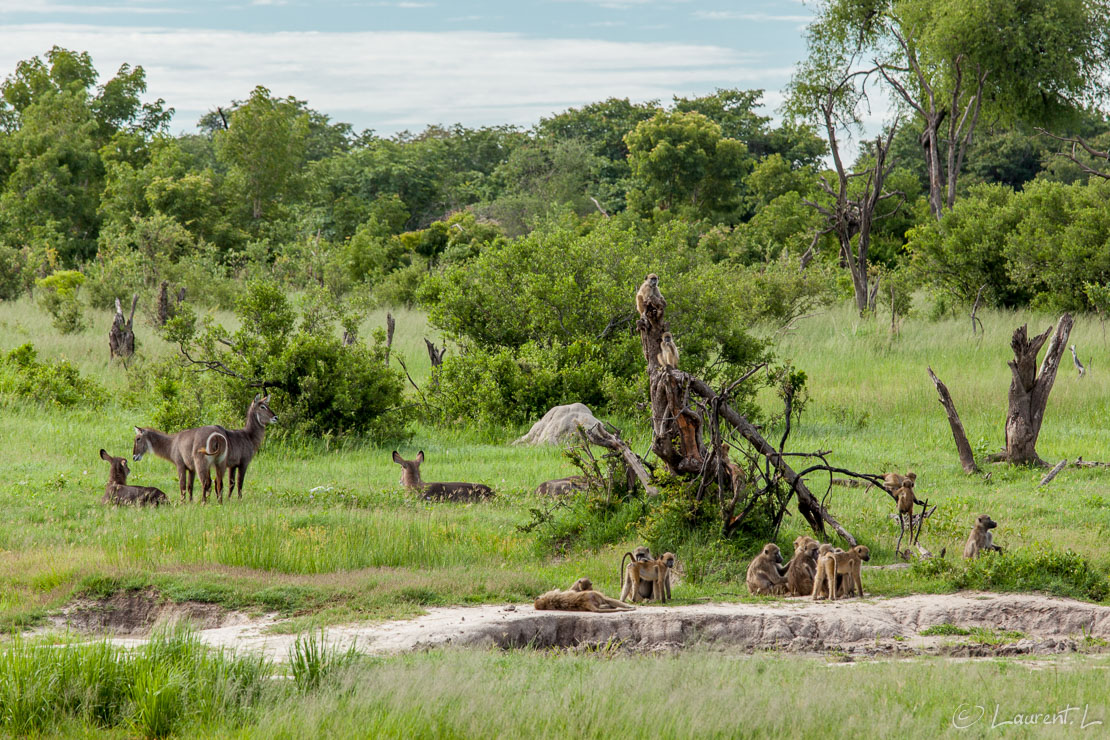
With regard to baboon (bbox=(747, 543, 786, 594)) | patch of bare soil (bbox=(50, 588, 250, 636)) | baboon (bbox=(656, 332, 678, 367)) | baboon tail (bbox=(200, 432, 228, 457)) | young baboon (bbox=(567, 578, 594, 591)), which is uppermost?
baboon (bbox=(656, 332, 678, 367))

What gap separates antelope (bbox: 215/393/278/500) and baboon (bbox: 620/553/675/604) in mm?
5158

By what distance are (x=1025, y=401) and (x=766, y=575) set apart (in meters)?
6.69

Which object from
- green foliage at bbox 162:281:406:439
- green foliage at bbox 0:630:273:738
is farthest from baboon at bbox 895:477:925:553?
green foliage at bbox 162:281:406:439

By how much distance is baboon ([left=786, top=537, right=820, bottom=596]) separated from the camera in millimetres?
8055

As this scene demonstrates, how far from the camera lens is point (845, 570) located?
25.3ft

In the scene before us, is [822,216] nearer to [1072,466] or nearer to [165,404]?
[1072,466]

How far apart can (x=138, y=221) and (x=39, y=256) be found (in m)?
4.13

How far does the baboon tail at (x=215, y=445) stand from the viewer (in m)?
10.8

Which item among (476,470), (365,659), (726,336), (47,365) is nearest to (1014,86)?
(726,336)

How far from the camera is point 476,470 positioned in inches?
530

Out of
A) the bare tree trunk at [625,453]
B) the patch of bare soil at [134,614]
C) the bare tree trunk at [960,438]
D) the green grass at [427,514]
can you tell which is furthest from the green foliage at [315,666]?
the bare tree trunk at [960,438]

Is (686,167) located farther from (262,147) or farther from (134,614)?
(134,614)

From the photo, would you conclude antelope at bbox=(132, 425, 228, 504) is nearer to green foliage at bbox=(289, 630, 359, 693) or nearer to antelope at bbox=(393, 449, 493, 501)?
antelope at bbox=(393, 449, 493, 501)

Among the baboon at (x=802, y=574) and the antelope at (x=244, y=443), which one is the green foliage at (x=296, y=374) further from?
the baboon at (x=802, y=574)
